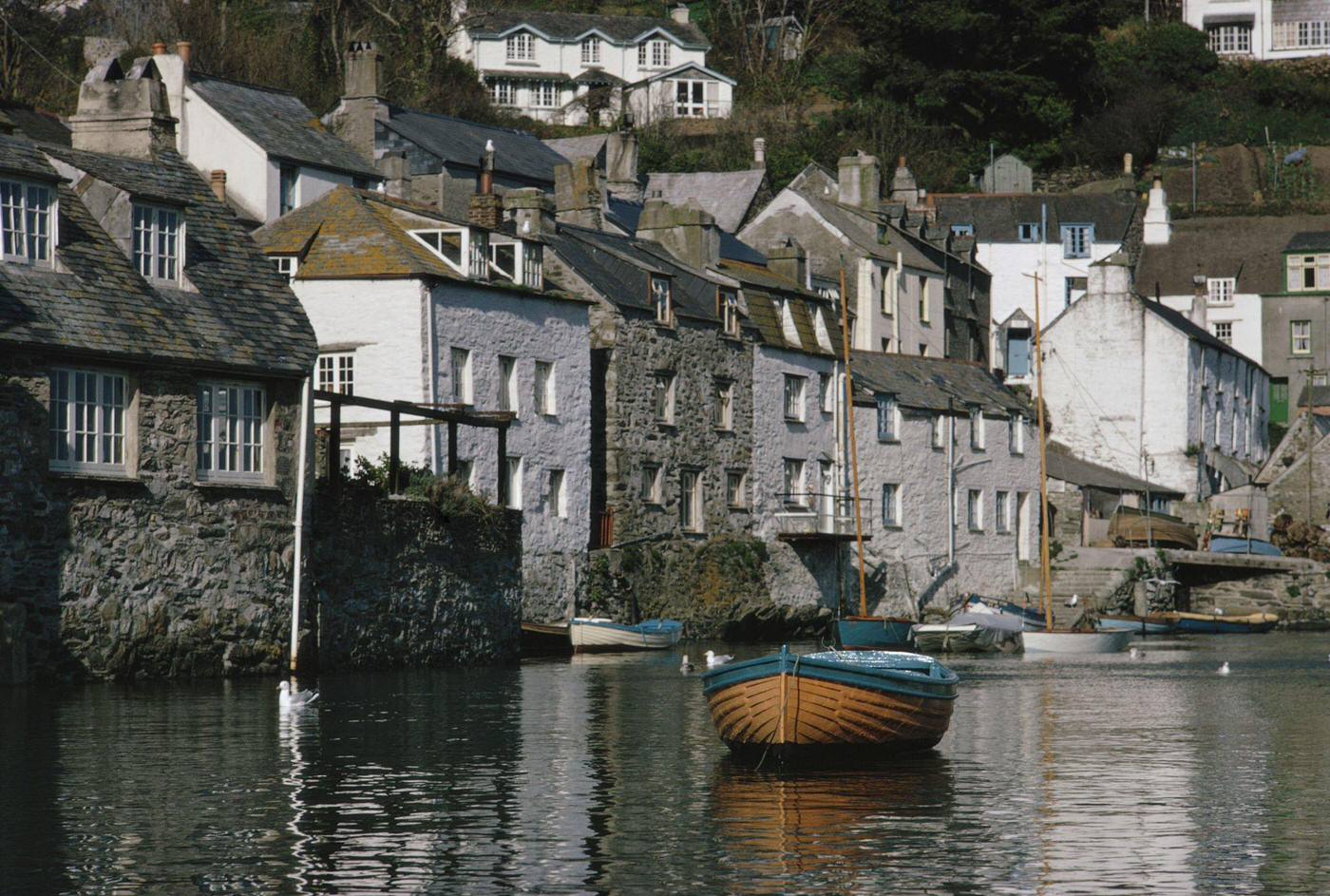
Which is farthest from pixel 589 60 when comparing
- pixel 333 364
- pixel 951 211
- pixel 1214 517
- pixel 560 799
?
pixel 560 799

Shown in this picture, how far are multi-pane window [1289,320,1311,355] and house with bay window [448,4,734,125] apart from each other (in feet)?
117

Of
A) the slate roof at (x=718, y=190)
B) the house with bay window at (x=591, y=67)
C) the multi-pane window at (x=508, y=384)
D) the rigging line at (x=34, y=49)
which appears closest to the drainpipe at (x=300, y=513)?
the multi-pane window at (x=508, y=384)

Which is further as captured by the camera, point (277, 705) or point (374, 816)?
point (277, 705)

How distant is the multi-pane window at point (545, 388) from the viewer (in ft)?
181

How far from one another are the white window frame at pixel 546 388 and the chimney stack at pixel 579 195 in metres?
14.3

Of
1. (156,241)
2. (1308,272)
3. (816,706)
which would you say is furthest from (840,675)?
(1308,272)

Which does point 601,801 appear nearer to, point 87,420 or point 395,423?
point 87,420

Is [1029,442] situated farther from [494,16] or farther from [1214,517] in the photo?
[494,16]

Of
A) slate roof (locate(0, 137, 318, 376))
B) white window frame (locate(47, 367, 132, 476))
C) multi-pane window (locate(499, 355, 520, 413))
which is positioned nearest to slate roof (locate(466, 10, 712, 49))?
multi-pane window (locate(499, 355, 520, 413))

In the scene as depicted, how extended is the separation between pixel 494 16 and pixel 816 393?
60.4 metres

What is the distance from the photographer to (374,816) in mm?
20625

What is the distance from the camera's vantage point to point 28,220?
112 ft

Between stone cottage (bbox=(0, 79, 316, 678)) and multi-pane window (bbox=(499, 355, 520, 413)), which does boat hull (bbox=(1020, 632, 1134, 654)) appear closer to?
multi-pane window (bbox=(499, 355, 520, 413))

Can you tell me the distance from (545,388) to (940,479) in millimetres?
23887
